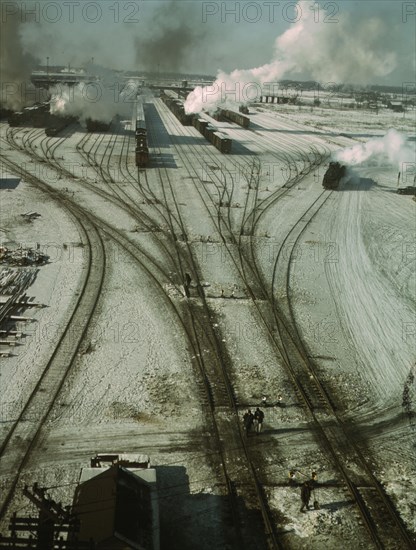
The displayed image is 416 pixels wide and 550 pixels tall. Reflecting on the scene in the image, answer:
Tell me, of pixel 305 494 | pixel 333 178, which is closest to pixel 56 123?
pixel 333 178

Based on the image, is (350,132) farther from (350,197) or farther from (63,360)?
(63,360)

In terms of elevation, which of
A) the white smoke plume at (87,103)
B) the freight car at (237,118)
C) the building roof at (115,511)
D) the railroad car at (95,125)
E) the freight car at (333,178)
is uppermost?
the freight car at (237,118)

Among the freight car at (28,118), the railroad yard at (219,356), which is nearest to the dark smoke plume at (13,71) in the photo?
the freight car at (28,118)

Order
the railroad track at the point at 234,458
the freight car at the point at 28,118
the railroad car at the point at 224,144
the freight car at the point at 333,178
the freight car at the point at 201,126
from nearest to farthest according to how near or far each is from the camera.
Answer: the railroad track at the point at 234,458 < the freight car at the point at 333,178 < the railroad car at the point at 224,144 < the freight car at the point at 28,118 < the freight car at the point at 201,126

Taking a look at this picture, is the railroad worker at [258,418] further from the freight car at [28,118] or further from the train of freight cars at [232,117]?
the train of freight cars at [232,117]

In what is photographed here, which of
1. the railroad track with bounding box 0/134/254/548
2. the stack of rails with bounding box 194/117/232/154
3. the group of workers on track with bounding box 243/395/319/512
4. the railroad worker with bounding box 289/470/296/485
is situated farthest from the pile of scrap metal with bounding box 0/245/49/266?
the stack of rails with bounding box 194/117/232/154

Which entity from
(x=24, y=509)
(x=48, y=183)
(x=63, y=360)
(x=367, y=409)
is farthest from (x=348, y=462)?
(x=48, y=183)

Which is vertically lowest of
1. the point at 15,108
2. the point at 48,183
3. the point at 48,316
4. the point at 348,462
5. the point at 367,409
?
the point at 348,462
